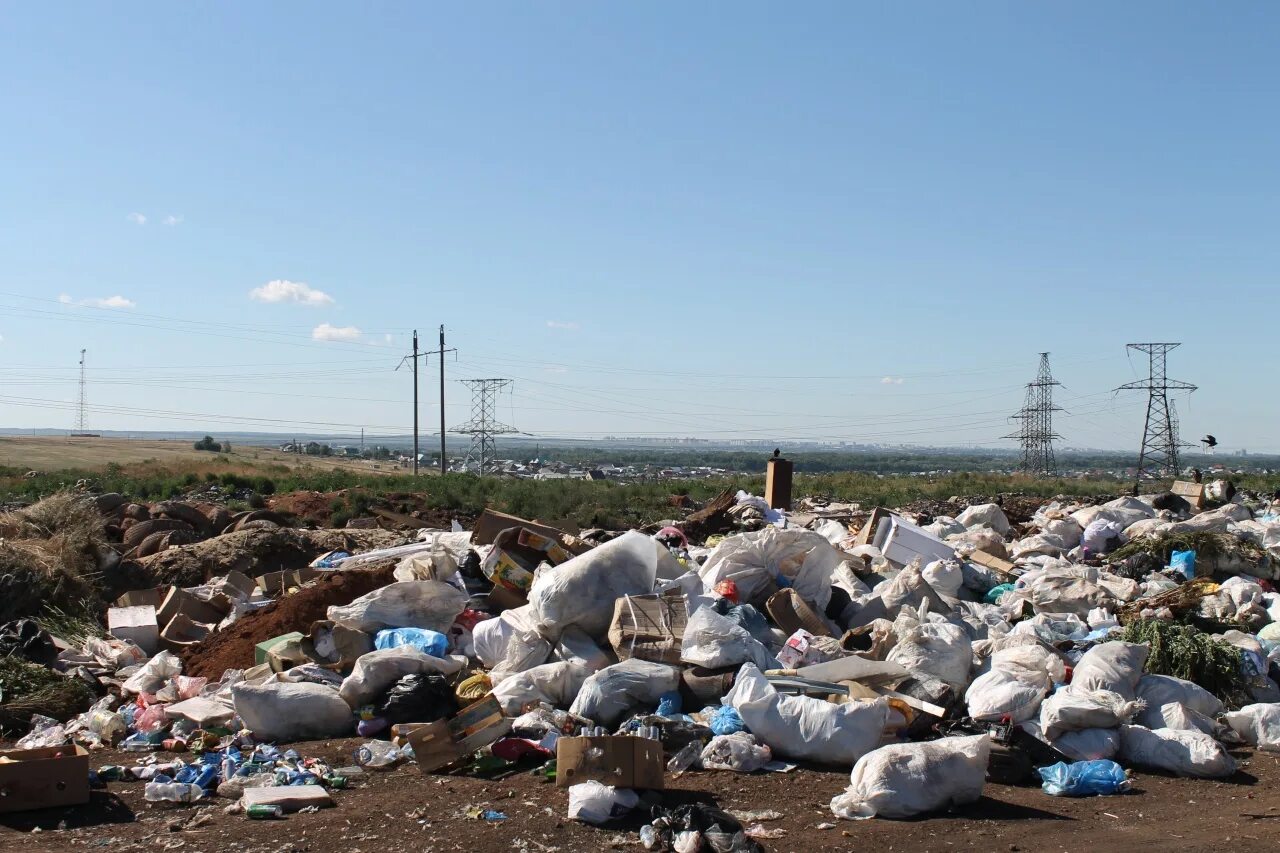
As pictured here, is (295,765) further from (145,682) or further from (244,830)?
(145,682)

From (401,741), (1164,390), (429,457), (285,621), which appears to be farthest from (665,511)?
(429,457)

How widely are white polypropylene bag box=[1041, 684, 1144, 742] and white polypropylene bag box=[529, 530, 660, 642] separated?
8.02 ft

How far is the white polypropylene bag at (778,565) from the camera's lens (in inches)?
A: 292

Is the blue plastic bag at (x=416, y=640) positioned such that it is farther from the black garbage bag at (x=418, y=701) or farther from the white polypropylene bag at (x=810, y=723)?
the white polypropylene bag at (x=810, y=723)

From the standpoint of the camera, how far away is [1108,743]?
5277mm

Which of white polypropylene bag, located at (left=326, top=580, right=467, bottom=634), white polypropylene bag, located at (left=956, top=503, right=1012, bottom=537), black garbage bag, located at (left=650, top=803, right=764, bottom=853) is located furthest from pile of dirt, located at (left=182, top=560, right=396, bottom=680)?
white polypropylene bag, located at (left=956, top=503, right=1012, bottom=537)

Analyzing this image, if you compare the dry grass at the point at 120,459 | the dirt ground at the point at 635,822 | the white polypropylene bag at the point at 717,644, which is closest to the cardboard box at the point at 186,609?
the dirt ground at the point at 635,822

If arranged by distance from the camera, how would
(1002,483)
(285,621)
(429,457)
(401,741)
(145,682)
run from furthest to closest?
(429,457), (1002,483), (285,621), (145,682), (401,741)

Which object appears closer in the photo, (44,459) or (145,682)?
(145,682)

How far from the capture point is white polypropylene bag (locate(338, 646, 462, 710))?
19.8 ft

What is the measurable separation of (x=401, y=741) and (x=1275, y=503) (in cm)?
1258

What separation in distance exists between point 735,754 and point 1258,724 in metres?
2.79

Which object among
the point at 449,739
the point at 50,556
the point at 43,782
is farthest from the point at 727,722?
the point at 50,556

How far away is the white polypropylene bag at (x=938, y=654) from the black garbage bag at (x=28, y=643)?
5.40 metres
